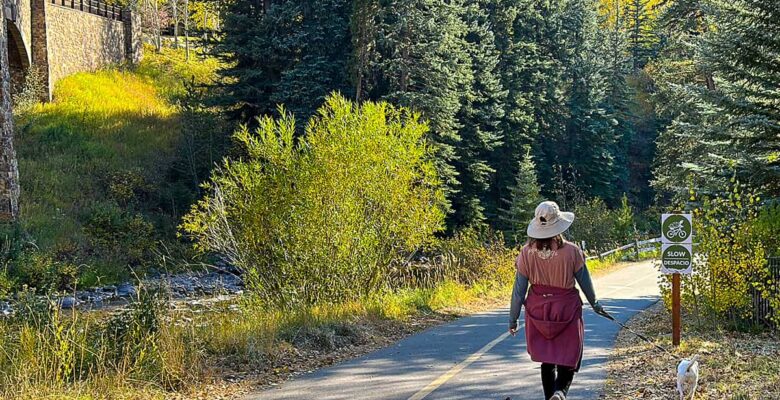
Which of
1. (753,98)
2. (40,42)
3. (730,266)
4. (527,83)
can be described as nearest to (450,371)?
(730,266)

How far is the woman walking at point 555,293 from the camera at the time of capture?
19.6ft

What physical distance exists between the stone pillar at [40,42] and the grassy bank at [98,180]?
1.34 metres

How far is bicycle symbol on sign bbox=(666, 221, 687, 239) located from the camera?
1042 cm

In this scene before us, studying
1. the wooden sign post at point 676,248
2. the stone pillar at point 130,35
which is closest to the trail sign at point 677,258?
the wooden sign post at point 676,248

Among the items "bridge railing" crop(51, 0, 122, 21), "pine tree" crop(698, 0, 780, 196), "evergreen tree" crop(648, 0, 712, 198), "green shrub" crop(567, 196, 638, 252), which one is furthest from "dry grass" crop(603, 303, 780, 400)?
"bridge railing" crop(51, 0, 122, 21)

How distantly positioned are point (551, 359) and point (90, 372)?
15.9 ft

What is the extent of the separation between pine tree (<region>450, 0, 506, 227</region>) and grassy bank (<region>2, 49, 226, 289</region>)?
38.1 feet

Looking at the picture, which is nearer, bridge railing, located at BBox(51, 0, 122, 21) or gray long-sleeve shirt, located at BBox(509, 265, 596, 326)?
gray long-sleeve shirt, located at BBox(509, 265, 596, 326)

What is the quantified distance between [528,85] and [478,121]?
8.89m

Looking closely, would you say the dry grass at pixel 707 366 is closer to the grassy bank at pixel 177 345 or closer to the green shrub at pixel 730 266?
the green shrub at pixel 730 266

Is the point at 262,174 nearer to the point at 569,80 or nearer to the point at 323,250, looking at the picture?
the point at 323,250

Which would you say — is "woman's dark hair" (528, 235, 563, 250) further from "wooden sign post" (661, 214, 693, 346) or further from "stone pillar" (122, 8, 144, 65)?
"stone pillar" (122, 8, 144, 65)

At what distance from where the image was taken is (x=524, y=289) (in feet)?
20.3

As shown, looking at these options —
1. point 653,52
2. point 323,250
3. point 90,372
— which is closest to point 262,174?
point 323,250
